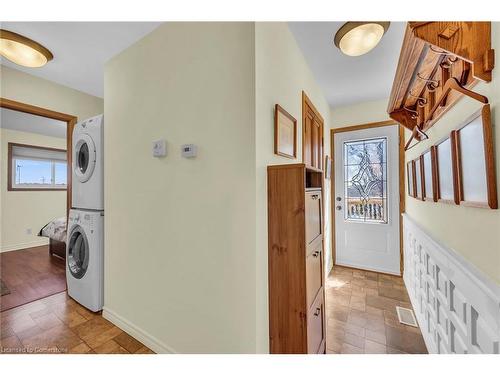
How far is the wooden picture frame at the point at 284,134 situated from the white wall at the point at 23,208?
5295 mm

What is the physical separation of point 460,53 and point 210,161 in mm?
1157

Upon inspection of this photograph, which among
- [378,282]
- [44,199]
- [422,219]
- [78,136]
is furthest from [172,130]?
[44,199]

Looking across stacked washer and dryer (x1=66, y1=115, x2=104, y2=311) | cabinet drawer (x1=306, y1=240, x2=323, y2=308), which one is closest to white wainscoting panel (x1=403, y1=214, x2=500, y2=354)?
cabinet drawer (x1=306, y1=240, x2=323, y2=308)

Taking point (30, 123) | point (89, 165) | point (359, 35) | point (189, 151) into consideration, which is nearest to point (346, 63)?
point (359, 35)

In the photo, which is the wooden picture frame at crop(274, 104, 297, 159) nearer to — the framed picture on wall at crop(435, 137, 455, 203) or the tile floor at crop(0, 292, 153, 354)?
the framed picture on wall at crop(435, 137, 455, 203)

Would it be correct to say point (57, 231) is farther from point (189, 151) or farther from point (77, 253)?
point (189, 151)

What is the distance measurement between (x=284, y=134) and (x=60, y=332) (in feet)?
7.68

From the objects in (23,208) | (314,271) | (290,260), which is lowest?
(314,271)

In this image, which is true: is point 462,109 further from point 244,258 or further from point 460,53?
point 244,258

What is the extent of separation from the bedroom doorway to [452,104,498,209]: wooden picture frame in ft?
11.1

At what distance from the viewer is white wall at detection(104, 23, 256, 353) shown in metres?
1.12

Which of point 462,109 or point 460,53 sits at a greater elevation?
point 460,53

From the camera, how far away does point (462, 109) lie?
3.24 feet

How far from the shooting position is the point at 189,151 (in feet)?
4.16
